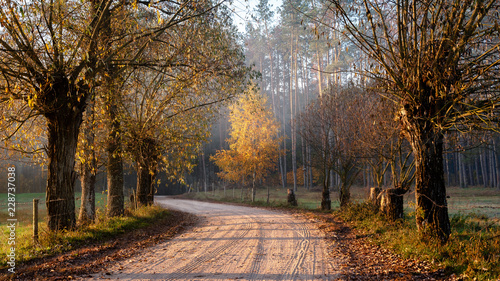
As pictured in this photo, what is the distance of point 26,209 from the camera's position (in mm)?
22156

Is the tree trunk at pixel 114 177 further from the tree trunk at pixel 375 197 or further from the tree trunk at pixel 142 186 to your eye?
the tree trunk at pixel 375 197

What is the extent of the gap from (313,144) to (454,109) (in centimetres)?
1022

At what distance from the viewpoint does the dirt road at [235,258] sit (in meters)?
5.36

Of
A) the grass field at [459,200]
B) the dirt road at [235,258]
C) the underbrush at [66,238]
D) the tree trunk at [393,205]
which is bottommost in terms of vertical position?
the grass field at [459,200]

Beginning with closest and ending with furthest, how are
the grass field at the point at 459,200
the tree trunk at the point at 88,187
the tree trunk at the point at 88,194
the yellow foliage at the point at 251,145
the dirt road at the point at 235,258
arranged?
the dirt road at the point at 235,258
the tree trunk at the point at 88,187
the tree trunk at the point at 88,194
the grass field at the point at 459,200
the yellow foliage at the point at 251,145

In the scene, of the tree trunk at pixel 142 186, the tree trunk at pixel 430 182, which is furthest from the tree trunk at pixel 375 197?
the tree trunk at pixel 142 186

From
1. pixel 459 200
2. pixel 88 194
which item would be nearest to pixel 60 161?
pixel 88 194

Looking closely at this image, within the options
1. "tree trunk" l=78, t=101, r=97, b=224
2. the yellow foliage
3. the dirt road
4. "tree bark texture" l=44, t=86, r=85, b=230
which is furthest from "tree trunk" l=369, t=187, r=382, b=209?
the yellow foliage

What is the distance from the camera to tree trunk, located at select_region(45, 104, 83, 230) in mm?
8117

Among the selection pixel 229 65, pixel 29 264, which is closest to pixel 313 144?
pixel 229 65

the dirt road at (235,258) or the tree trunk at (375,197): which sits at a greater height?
the tree trunk at (375,197)

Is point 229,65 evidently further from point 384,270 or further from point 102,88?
point 384,270

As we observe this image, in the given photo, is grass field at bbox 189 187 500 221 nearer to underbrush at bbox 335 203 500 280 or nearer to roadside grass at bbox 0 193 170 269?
underbrush at bbox 335 203 500 280

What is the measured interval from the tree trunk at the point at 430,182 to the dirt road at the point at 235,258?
7.40 ft
